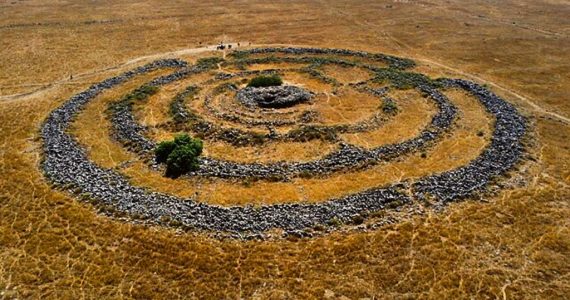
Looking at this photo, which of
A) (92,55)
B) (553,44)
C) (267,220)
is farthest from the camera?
(553,44)

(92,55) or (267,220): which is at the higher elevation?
(92,55)

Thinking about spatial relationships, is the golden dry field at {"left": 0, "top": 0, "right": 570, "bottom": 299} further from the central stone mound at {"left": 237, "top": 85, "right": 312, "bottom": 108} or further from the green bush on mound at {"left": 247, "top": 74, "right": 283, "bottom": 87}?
the green bush on mound at {"left": 247, "top": 74, "right": 283, "bottom": 87}

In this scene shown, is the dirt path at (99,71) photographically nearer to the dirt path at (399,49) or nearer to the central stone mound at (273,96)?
the dirt path at (399,49)

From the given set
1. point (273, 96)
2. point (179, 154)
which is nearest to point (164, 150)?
point (179, 154)

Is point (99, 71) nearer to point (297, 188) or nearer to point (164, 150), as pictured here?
point (164, 150)

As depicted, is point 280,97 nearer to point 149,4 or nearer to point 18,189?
point 18,189

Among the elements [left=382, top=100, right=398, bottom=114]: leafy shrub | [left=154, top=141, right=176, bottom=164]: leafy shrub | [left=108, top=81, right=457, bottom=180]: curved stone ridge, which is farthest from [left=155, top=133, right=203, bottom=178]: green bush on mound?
[left=382, top=100, right=398, bottom=114]: leafy shrub

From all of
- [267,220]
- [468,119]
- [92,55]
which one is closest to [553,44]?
[468,119]
